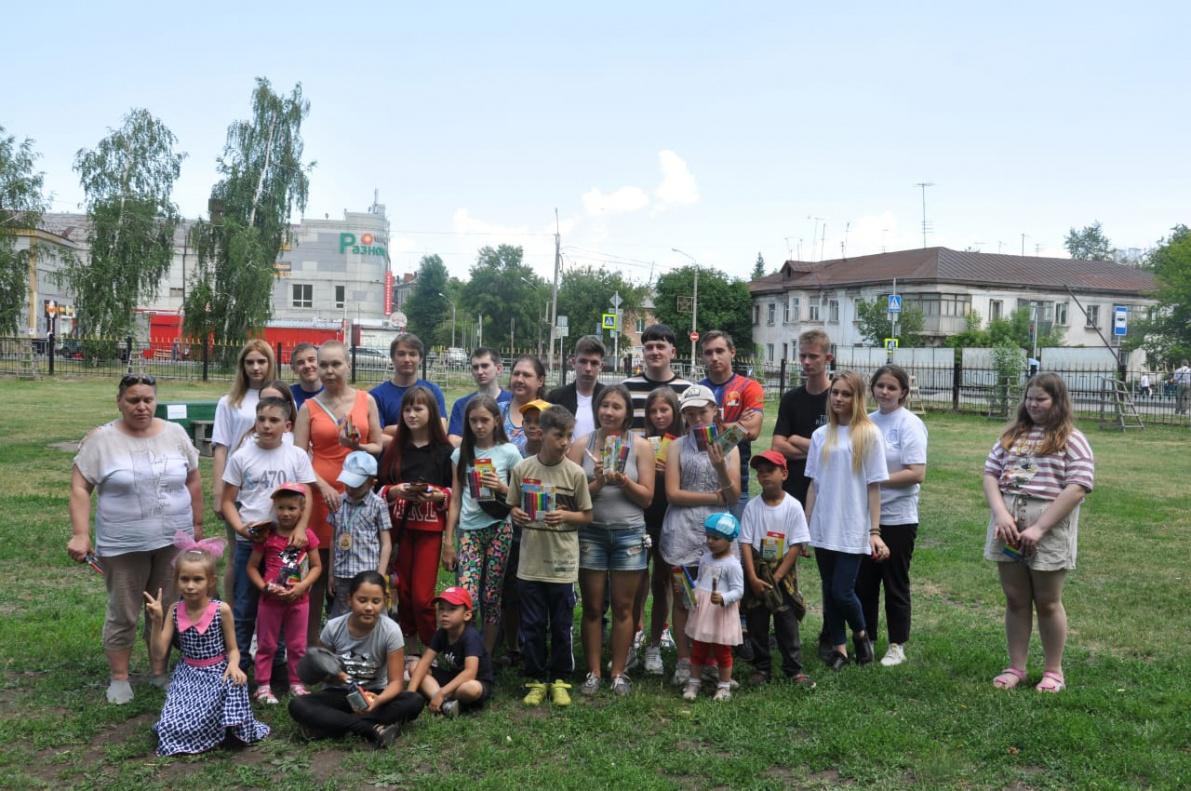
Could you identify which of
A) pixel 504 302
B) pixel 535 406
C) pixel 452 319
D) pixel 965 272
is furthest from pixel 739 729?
pixel 452 319

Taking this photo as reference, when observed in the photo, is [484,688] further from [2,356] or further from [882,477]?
[2,356]

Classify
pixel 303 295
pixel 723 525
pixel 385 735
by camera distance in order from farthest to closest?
pixel 303 295, pixel 723 525, pixel 385 735

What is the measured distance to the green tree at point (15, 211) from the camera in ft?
108

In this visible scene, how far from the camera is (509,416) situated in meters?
6.19

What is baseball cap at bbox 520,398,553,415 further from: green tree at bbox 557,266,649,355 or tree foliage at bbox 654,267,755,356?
green tree at bbox 557,266,649,355

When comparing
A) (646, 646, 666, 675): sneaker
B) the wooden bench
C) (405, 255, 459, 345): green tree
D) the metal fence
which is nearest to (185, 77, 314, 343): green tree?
the metal fence

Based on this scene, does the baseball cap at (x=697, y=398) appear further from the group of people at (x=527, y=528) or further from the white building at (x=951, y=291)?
the white building at (x=951, y=291)

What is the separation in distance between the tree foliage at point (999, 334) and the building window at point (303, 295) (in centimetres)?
4655

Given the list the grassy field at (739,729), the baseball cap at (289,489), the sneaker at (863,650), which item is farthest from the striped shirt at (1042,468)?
the baseball cap at (289,489)

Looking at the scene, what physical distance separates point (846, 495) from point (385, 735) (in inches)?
113

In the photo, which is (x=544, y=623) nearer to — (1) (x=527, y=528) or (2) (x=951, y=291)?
(1) (x=527, y=528)

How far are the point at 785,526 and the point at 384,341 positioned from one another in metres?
61.9

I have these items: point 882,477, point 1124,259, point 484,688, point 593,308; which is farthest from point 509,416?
point 1124,259

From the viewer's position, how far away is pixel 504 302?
9219 centimetres
